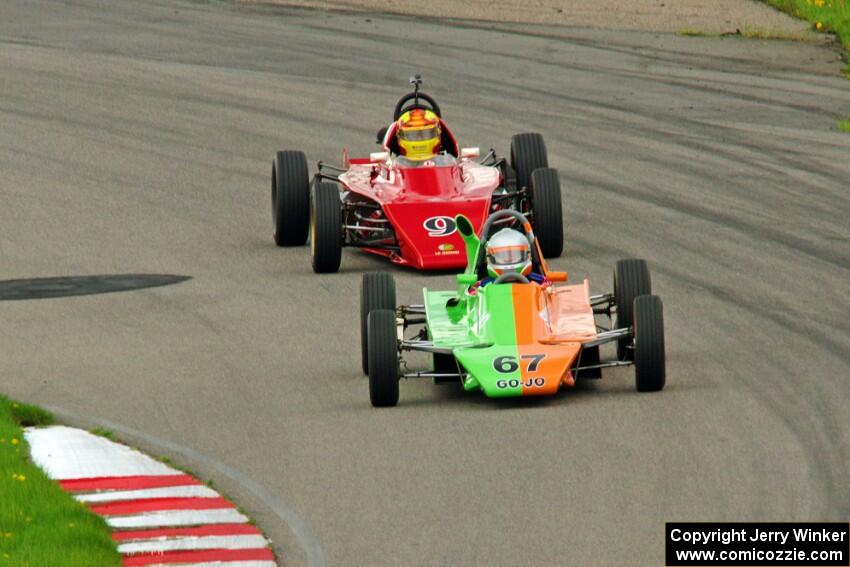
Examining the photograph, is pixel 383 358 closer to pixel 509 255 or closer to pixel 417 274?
pixel 509 255

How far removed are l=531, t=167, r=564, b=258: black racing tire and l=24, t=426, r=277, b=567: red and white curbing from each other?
305 inches

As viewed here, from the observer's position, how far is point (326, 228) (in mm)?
21484

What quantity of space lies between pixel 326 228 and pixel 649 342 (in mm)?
6479

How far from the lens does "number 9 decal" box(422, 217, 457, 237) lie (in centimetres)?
2133

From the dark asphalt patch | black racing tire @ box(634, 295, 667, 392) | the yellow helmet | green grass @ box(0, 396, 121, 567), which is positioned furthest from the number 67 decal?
the yellow helmet

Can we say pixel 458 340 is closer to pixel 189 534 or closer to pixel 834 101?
pixel 189 534

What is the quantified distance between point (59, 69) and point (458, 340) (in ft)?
60.4

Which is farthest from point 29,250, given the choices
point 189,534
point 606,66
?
point 606,66

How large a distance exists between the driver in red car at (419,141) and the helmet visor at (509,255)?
18.5ft

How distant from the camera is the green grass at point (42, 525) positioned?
1210cm

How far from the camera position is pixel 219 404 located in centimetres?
1664

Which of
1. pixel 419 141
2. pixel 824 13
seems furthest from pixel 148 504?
pixel 824 13

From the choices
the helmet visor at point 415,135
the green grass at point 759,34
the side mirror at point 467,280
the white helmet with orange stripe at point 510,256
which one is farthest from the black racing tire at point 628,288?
the green grass at point 759,34

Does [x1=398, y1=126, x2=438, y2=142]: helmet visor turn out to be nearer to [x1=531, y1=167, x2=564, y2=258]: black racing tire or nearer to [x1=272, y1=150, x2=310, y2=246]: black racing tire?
[x1=272, y1=150, x2=310, y2=246]: black racing tire
